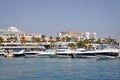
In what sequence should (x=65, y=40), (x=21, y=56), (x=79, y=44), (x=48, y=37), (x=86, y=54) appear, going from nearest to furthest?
(x=86, y=54), (x=21, y=56), (x=79, y=44), (x=65, y=40), (x=48, y=37)

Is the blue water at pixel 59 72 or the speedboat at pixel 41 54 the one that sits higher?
the speedboat at pixel 41 54

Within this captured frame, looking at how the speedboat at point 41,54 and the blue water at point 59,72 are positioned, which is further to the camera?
the speedboat at point 41,54

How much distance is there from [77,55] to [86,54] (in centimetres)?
184

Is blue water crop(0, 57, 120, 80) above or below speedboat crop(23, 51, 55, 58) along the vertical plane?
below

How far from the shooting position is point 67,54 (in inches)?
2616

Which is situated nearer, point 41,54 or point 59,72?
point 59,72

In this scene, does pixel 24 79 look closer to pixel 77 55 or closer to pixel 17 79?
pixel 17 79

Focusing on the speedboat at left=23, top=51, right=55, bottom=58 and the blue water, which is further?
the speedboat at left=23, top=51, right=55, bottom=58

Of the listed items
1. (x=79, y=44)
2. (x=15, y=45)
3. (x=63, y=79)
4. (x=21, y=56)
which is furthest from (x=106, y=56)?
(x=15, y=45)

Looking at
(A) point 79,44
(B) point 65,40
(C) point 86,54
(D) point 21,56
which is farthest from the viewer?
(B) point 65,40

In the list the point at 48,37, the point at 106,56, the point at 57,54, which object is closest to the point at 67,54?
the point at 57,54

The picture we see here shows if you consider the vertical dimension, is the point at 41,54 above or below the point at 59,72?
above

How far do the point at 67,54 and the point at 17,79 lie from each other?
41215mm

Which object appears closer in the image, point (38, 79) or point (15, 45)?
point (38, 79)
